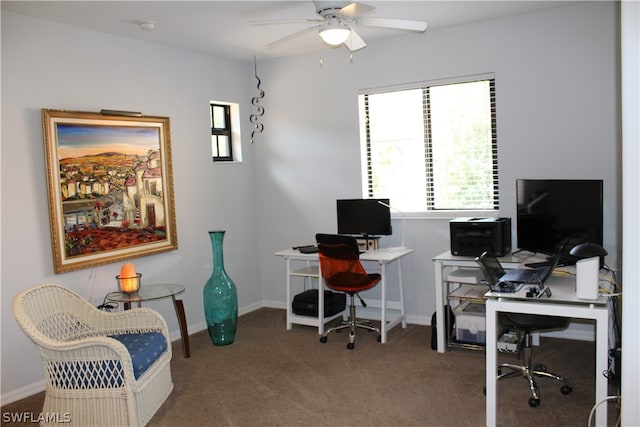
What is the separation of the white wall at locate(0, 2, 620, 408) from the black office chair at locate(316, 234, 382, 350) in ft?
2.55

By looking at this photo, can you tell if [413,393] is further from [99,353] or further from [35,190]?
[35,190]

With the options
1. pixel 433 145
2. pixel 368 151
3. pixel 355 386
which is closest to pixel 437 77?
pixel 433 145

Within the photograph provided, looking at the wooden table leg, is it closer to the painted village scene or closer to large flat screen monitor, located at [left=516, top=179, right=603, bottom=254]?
the painted village scene

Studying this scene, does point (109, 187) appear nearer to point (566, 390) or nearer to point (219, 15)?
point (219, 15)

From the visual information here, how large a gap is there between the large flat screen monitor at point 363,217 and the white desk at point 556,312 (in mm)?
1942

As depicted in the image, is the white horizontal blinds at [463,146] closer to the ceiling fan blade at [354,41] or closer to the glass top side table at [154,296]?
the ceiling fan blade at [354,41]

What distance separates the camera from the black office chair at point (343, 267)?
4590mm

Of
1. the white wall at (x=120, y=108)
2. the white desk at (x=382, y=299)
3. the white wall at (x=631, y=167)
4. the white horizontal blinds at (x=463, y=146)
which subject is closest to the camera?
the white wall at (x=631, y=167)

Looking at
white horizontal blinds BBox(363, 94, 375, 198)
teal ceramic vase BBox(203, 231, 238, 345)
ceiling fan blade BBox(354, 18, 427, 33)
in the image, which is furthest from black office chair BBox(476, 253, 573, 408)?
teal ceramic vase BBox(203, 231, 238, 345)

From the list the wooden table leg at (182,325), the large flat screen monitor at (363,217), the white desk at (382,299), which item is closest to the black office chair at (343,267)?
the white desk at (382,299)

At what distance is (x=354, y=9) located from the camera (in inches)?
131

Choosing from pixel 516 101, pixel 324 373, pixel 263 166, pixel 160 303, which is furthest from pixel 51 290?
pixel 516 101

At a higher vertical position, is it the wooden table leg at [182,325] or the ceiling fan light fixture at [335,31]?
the ceiling fan light fixture at [335,31]

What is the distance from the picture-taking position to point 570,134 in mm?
4480
